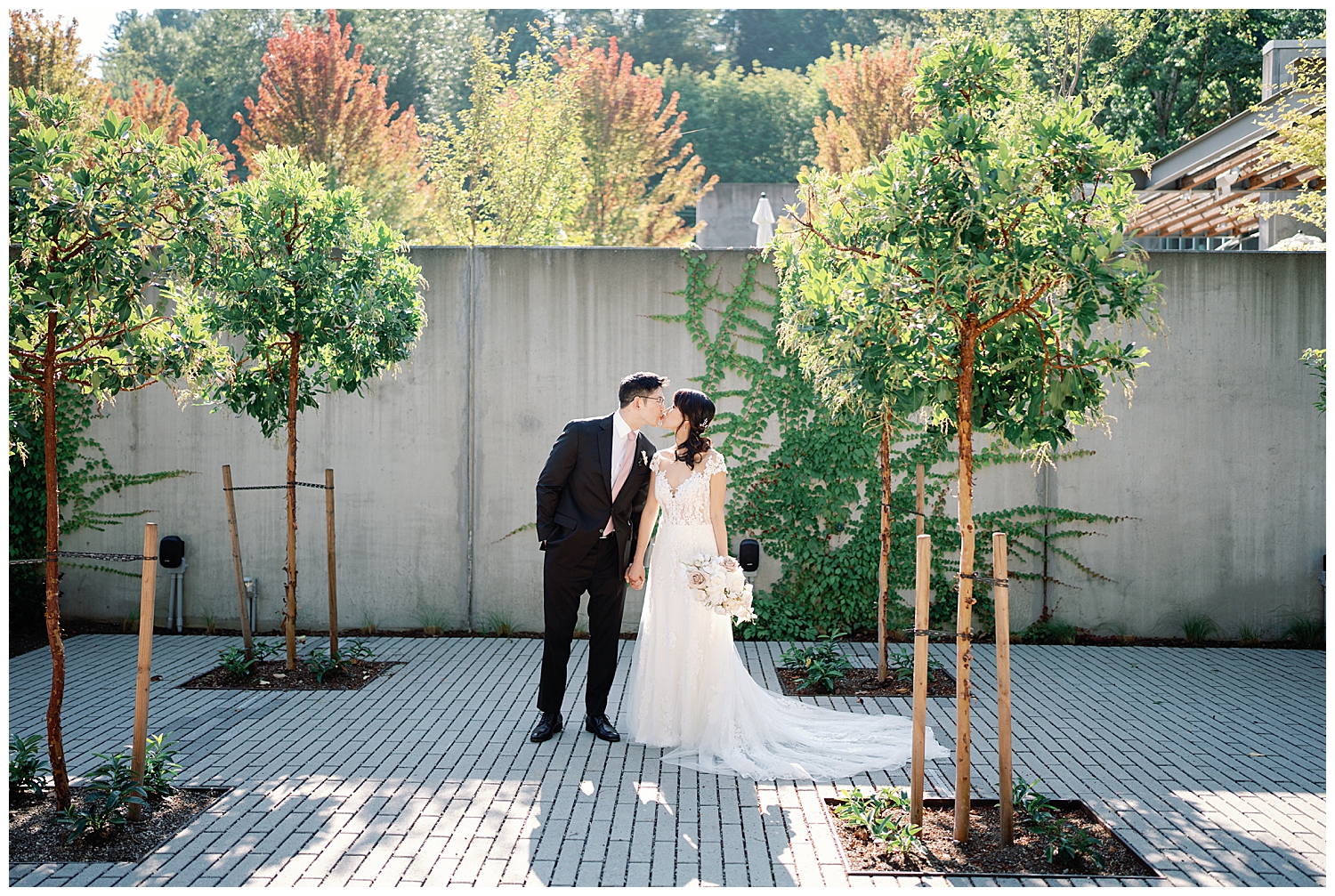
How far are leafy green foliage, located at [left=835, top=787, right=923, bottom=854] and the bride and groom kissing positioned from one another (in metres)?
0.93

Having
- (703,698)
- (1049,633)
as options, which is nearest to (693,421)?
(703,698)

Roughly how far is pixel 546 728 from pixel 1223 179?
1067 centimetres

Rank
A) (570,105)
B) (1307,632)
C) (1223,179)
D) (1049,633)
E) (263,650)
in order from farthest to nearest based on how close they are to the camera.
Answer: (570,105), (1223,179), (1049,633), (1307,632), (263,650)

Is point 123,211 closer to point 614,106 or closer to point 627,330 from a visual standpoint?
point 627,330

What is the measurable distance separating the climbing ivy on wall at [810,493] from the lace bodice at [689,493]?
9.31 feet

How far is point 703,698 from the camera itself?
558 centimetres

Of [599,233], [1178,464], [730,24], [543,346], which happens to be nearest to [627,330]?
[543,346]

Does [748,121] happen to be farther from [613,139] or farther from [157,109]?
[157,109]

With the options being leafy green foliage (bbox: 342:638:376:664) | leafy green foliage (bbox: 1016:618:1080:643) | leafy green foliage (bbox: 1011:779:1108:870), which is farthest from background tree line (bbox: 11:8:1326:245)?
leafy green foliage (bbox: 1011:779:1108:870)

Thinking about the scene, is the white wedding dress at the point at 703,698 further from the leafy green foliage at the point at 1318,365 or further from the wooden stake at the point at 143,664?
the leafy green foliage at the point at 1318,365

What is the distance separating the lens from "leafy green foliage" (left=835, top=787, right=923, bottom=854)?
13.4 feet

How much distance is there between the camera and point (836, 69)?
74.0ft

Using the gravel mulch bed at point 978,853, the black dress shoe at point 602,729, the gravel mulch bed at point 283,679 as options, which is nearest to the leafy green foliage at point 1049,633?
the gravel mulch bed at point 978,853

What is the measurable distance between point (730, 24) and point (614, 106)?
26039mm
